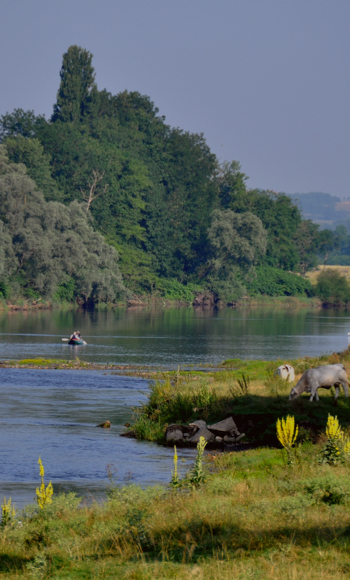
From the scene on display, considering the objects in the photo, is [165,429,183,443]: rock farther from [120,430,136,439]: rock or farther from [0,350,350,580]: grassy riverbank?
[0,350,350,580]: grassy riverbank

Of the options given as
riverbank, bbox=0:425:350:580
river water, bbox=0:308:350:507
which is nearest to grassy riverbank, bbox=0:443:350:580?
riverbank, bbox=0:425:350:580

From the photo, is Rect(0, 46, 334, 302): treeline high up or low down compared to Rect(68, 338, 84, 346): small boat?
up

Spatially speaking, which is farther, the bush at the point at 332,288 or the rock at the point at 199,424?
the bush at the point at 332,288

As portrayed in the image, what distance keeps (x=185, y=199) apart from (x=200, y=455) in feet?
454

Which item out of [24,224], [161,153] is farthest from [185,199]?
[24,224]

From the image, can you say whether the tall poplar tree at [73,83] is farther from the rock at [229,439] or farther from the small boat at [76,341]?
the rock at [229,439]

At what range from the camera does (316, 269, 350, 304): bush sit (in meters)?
154

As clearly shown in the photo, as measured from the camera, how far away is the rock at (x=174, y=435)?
23.1 metres

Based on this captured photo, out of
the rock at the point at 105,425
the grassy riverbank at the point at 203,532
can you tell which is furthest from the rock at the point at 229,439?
the grassy riverbank at the point at 203,532

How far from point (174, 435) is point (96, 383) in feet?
56.2

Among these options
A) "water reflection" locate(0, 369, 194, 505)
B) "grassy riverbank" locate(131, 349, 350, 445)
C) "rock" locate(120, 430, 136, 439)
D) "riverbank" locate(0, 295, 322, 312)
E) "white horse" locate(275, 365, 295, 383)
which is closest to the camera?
"water reflection" locate(0, 369, 194, 505)

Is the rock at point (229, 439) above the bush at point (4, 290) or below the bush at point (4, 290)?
below

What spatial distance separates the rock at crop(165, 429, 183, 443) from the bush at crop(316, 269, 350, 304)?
13442cm

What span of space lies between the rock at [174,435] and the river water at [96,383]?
0.67 metres
